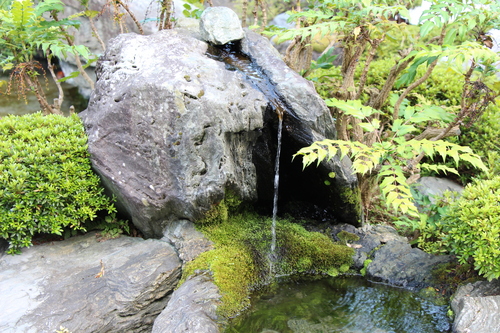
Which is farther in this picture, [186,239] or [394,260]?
[394,260]

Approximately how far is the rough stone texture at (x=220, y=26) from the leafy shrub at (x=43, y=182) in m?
1.82

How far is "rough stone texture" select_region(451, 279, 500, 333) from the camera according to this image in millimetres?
2902

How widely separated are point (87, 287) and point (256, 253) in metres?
1.68

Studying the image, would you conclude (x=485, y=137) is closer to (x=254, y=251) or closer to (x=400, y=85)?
(x=400, y=85)

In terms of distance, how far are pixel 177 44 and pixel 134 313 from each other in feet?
9.26

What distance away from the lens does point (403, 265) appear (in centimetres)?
390

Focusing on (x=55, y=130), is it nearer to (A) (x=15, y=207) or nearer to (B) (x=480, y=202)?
(A) (x=15, y=207)

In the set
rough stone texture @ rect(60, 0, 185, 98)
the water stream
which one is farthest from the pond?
rough stone texture @ rect(60, 0, 185, 98)

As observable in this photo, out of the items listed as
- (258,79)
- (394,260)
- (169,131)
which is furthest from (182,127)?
(394,260)

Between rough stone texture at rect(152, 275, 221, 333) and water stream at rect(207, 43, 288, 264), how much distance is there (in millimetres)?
961

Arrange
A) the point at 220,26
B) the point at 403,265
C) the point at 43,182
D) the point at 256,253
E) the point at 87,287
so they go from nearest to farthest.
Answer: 1. the point at 87,287
2. the point at 43,182
3. the point at 403,265
4. the point at 256,253
5. the point at 220,26

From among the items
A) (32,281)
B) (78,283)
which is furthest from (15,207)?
(78,283)

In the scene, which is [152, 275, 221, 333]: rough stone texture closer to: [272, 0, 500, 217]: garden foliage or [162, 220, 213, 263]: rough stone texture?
[162, 220, 213, 263]: rough stone texture

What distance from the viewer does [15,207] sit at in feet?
12.1
